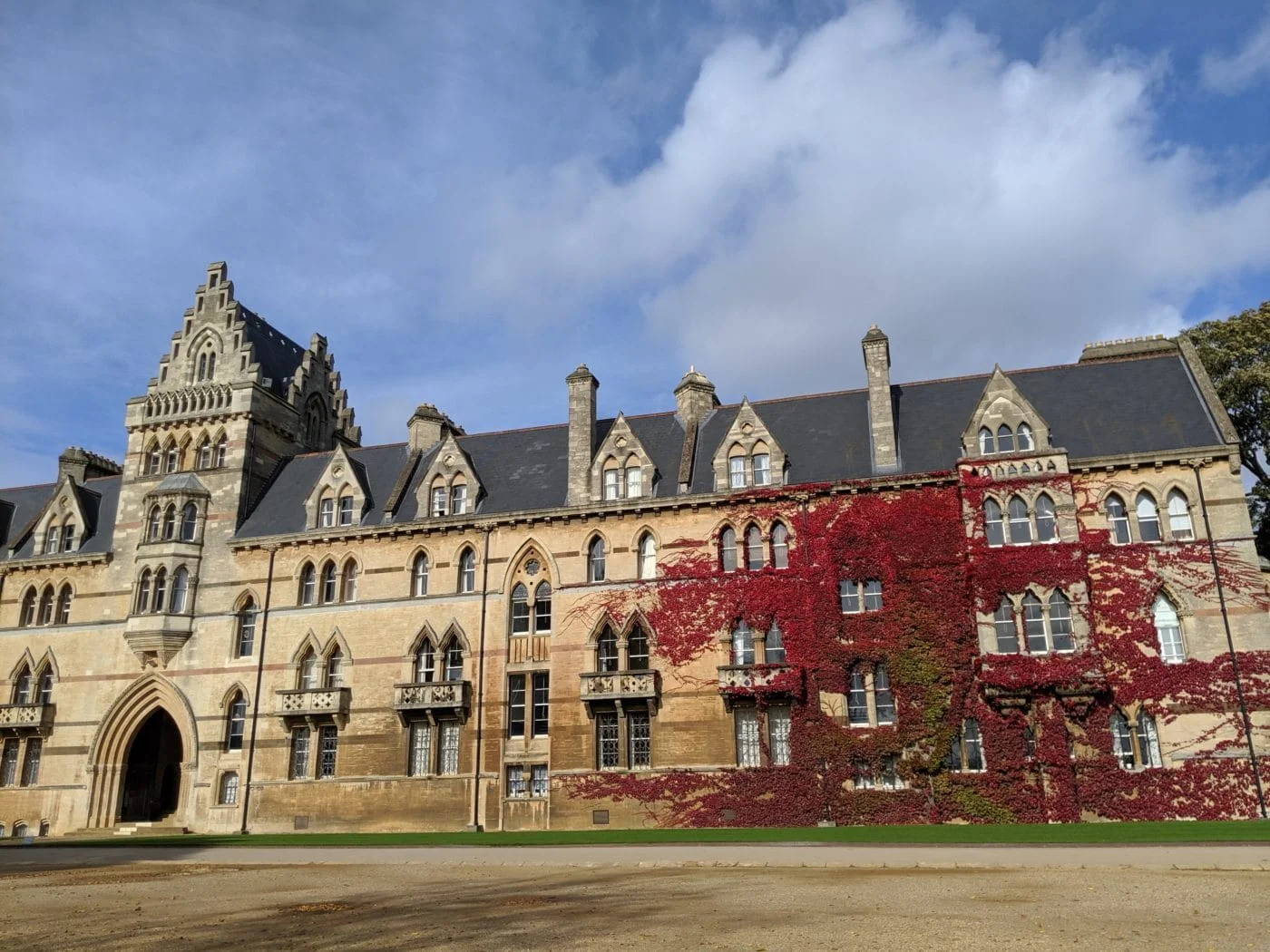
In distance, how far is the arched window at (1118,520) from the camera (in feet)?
105

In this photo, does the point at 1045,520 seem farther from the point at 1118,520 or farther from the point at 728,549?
the point at 728,549

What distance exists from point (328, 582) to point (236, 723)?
6.45m

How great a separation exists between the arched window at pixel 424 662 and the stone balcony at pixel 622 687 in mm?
6549

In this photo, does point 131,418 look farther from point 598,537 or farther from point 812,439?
point 812,439

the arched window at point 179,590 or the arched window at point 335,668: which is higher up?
the arched window at point 179,590

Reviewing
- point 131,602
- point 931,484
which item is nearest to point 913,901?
point 931,484

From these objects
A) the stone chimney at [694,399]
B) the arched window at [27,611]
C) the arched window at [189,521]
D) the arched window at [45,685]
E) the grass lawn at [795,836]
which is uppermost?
the stone chimney at [694,399]

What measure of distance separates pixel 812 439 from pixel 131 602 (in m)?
28.3

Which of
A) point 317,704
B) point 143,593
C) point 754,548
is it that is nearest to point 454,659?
point 317,704

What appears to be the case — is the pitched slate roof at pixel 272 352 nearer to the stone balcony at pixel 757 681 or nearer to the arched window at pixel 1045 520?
the stone balcony at pixel 757 681

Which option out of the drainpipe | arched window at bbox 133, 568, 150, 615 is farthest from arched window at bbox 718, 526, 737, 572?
arched window at bbox 133, 568, 150, 615

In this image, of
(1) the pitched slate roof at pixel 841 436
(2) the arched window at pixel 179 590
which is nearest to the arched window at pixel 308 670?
(1) the pitched slate roof at pixel 841 436

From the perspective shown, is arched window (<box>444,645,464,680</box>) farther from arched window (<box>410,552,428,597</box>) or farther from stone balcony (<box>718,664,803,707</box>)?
stone balcony (<box>718,664,803,707</box>)

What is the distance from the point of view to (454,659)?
3769 cm
